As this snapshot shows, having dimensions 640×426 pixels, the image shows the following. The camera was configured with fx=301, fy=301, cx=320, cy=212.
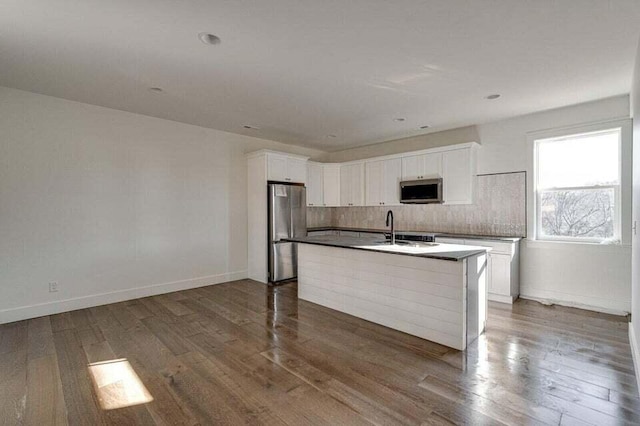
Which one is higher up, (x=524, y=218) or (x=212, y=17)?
(x=212, y=17)

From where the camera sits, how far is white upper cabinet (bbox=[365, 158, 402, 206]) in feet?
18.7

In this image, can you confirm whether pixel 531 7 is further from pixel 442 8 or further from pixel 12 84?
pixel 12 84

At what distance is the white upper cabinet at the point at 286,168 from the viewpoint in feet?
17.7

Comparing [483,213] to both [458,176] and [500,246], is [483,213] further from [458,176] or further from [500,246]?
[500,246]

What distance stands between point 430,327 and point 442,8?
2681 millimetres

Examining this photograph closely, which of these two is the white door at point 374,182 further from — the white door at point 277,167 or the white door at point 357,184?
the white door at point 277,167

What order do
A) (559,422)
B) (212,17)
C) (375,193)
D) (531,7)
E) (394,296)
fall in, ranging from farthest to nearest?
(375,193) → (394,296) → (212,17) → (531,7) → (559,422)

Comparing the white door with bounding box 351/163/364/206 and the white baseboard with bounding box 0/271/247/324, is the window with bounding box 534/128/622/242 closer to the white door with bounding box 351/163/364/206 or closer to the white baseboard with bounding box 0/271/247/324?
the white door with bounding box 351/163/364/206

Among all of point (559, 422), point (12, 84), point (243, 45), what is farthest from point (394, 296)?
point (12, 84)

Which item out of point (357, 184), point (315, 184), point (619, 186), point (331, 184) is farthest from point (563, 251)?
point (315, 184)

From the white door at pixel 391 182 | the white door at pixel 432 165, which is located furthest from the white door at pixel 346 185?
the white door at pixel 432 165

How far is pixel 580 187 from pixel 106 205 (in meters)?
6.47

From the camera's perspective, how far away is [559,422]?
1.81 meters

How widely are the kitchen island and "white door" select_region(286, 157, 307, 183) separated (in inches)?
78.8
